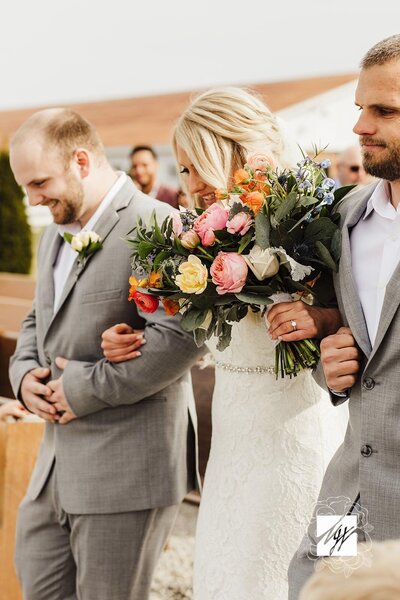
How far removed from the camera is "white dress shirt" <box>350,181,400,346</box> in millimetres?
2404

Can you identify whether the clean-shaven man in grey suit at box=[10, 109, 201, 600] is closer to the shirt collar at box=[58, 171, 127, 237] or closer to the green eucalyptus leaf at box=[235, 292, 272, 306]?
the shirt collar at box=[58, 171, 127, 237]

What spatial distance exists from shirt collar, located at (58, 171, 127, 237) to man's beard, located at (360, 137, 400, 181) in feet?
4.55

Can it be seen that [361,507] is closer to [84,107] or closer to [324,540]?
[324,540]

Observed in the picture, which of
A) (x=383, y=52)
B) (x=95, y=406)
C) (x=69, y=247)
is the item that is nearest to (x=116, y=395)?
(x=95, y=406)

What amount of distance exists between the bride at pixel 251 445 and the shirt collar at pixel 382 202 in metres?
0.68

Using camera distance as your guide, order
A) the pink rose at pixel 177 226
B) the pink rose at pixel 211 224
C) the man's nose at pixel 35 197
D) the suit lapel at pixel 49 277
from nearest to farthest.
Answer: the pink rose at pixel 211 224
the pink rose at pixel 177 226
the man's nose at pixel 35 197
the suit lapel at pixel 49 277

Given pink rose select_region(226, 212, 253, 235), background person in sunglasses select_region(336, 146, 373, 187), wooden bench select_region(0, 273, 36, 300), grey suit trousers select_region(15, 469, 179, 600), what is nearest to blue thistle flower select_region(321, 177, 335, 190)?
pink rose select_region(226, 212, 253, 235)

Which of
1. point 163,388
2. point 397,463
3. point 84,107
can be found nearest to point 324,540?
point 397,463

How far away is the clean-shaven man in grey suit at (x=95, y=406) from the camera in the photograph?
10.9ft

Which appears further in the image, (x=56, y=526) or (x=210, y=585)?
(x=56, y=526)

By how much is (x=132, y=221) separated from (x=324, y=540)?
4.93 ft

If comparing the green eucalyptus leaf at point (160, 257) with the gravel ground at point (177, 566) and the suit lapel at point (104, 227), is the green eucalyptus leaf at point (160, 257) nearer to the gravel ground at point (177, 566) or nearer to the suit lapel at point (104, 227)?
the suit lapel at point (104, 227)

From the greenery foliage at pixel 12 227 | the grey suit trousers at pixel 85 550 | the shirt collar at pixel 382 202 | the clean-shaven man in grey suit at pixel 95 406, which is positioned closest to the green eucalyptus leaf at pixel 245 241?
the shirt collar at pixel 382 202

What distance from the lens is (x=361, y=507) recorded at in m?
2.39
